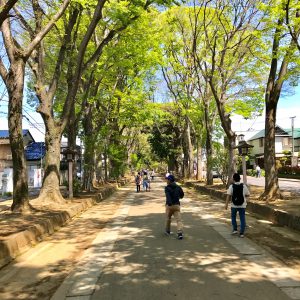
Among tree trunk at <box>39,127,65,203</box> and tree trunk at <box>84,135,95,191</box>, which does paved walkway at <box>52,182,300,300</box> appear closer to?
tree trunk at <box>39,127,65,203</box>

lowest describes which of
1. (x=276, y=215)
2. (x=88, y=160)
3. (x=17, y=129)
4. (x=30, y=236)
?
(x=30, y=236)

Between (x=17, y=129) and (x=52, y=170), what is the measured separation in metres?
4.28

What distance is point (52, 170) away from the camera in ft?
59.7

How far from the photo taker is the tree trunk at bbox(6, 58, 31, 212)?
14227 mm

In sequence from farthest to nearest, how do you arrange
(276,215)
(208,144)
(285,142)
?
1. (285,142)
2. (208,144)
3. (276,215)

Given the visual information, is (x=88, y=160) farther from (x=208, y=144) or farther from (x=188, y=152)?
(x=188, y=152)

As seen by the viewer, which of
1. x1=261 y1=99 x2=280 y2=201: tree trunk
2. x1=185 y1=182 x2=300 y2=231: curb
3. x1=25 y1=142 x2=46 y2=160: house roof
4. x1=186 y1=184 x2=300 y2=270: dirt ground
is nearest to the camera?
x1=186 y1=184 x2=300 y2=270: dirt ground

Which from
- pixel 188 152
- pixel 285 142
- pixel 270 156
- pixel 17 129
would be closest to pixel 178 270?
pixel 17 129

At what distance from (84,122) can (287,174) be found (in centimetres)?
2733

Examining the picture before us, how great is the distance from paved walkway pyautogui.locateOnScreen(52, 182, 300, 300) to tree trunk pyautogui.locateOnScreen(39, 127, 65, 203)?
7.20m

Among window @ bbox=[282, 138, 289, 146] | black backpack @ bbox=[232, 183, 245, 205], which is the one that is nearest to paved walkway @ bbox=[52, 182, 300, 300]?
black backpack @ bbox=[232, 183, 245, 205]

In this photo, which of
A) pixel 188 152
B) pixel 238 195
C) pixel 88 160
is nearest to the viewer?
pixel 238 195

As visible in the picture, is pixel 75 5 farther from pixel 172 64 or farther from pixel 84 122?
pixel 172 64

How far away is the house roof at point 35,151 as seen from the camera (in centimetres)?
4262
